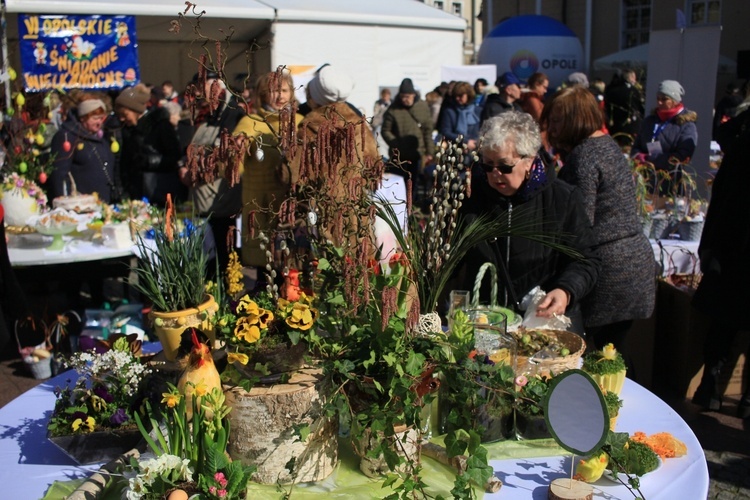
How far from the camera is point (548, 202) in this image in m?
2.51

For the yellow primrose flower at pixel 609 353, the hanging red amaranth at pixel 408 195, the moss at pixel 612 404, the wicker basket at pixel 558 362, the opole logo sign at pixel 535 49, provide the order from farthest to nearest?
the opole logo sign at pixel 535 49, the yellow primrose flower at pixel 609 353, the wicker basket at pixel 558 362, the moss at pixel 612 404, the hanging red amaranth at pixel 408 195

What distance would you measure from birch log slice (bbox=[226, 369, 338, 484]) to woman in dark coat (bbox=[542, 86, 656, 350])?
5.53 feet

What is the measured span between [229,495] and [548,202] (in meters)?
1.52

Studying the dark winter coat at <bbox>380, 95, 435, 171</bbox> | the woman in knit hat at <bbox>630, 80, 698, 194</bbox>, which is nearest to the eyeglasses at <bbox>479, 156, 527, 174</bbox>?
the woman in knit hat at <bbox>630, 80, 698, 194</bbox>

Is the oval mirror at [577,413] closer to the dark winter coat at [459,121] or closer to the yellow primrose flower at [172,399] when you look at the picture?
the yellow primrose flower at [172,399]

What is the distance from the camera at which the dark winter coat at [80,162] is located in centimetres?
515

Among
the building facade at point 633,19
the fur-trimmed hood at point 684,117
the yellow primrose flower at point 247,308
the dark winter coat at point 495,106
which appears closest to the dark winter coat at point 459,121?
the dark winter coat at point 495,106

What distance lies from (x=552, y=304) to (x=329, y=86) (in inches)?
71.4

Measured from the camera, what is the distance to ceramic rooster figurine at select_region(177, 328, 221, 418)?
159 centimetres

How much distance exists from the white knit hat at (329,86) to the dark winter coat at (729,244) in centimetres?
188

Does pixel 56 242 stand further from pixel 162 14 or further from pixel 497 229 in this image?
pixel 162 14

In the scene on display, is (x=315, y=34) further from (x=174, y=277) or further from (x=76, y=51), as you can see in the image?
(x=174, y=277)

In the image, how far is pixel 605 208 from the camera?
294 cm

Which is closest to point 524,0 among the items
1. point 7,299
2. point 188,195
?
point 188,195
